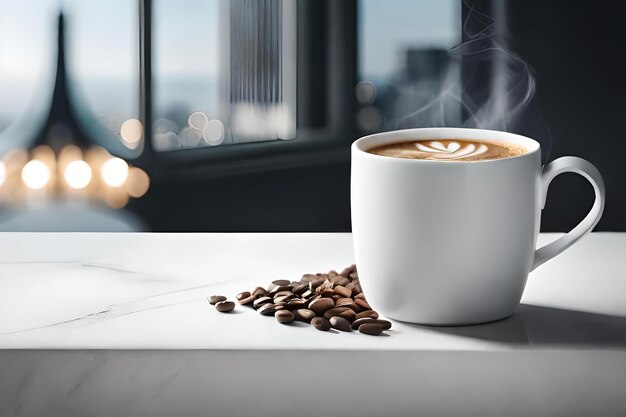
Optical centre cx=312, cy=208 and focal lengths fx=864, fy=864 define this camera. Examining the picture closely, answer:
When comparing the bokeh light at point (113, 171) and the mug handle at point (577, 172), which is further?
the bokeh light at point (113, 171)

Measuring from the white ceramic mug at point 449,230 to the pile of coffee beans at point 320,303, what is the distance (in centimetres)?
2

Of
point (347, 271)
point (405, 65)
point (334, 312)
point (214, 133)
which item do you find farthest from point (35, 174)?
point (334, 312)

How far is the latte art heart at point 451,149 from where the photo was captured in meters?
0.64

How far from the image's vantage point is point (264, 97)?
2.37 meters

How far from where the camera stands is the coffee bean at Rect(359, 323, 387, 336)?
0.59 meters

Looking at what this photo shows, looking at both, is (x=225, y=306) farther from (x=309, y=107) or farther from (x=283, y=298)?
(x=309, y=107)

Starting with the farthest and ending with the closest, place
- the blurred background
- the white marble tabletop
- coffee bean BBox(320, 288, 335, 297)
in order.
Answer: the blurred background, coffee bean BBox(320, 288, 335, 297), the white marble tabletop

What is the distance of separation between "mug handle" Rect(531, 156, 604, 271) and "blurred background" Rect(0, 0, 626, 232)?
5.56 ft

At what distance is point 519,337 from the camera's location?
1.94 ft

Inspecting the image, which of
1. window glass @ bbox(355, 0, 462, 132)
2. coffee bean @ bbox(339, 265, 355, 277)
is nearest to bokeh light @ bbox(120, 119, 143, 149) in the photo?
window glass @ bbox(355, 0, 462, 132)

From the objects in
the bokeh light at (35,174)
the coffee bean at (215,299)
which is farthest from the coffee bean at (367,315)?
the bokeh light at (35,174)

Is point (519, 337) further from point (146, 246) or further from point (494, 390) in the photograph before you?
point (146, 246)

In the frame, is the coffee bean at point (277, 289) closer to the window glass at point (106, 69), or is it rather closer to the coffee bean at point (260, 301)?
the coffee bean at point (260, 301)

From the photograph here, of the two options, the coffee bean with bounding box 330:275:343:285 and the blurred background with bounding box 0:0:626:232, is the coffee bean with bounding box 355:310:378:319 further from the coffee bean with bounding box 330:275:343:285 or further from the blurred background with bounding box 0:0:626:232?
the blurred background with bounding box 0:0:626:232
